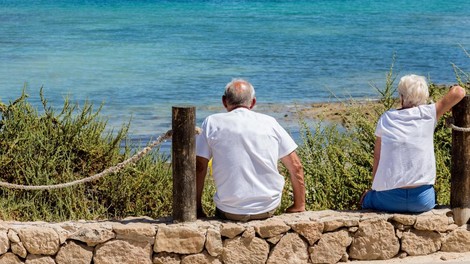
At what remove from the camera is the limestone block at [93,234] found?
714cm

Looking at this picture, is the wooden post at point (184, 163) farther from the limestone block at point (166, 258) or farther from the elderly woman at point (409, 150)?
the elderly woman at point (409, 150)

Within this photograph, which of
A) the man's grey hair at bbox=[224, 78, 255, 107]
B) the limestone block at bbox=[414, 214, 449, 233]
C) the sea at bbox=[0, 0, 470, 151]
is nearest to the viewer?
the man's grey hair at bbox=[224, 78, 255, 107]

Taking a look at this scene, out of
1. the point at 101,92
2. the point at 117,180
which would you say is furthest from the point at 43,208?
the point at 101,92

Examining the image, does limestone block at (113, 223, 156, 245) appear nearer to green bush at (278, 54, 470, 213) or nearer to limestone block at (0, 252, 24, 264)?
limestone block at (0, 252, 24, 264)

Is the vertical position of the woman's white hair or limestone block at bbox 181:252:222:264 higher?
the woman's white hair

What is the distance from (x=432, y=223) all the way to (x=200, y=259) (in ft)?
5.72

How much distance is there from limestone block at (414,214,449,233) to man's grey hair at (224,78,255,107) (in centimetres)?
153

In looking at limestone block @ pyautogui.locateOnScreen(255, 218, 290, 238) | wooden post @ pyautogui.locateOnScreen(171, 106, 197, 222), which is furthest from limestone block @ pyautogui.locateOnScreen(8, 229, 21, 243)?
limestone block @ pyautogui.locateOnScreen(255, 218, 290, 238)

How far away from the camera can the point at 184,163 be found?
285 inches

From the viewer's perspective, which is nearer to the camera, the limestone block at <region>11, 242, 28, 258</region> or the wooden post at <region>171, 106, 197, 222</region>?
the limestone block at <region>11, 242, 28, 258</region>

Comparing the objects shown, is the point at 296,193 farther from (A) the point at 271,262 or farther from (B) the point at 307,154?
(B) the point at 307,154

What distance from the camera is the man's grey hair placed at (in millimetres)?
7284

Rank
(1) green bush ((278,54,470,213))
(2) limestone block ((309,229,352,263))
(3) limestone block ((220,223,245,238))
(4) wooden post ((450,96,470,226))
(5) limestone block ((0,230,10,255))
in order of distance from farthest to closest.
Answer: (1) green bush ((278,54,470,213)), (4) wooden post ((450,96,470,226)), (2) limestone block ((309,229,352,263)), (3) limestone block ((220,223,245,238)), (5) limestone block ((0,230,10,255))

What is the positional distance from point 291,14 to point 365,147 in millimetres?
42042
